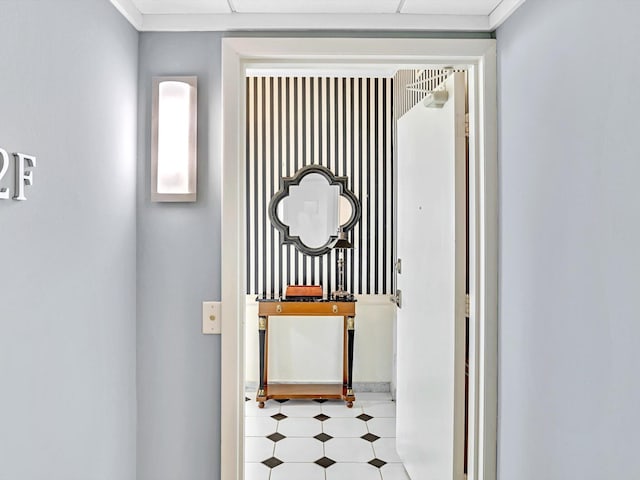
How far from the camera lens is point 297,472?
2.89 m

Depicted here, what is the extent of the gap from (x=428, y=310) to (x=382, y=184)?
200cm

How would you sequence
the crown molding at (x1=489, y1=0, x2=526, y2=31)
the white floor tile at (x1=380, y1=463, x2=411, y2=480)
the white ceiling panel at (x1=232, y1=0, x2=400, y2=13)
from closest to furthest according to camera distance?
the crown molding at (x1=489, y1=0, x2=526, y2=31) → the white ceiling panel at (x1=232, y1=0, x2=400, y2=13) → the white floor tile at (x1=380, y1=463, x2=411, y2=480)

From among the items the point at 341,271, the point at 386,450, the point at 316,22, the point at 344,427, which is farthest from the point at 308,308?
the point at 316,22

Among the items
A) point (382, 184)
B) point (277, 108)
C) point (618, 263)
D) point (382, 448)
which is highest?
point (277, 108)

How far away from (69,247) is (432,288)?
1554mm

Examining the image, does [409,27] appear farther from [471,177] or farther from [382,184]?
[382,184]

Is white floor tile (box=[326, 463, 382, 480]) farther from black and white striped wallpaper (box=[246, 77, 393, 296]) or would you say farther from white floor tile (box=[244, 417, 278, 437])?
black and white striped wallpaper (box=[246, 77, 393, 296])

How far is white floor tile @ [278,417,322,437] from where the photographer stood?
3416 millimetres

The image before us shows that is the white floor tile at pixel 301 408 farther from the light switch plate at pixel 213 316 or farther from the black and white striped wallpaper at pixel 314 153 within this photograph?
the light switch plate at pixel 213 316

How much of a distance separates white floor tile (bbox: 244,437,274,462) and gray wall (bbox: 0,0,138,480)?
4.32 ft

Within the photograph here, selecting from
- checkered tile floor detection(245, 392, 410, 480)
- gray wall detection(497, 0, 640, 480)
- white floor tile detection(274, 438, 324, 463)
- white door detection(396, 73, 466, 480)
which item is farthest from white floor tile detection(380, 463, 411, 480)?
gray wall detection(497, 0, 640, 480)

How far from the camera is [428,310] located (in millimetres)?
2385

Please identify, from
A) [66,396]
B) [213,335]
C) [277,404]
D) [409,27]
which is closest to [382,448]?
[277,404]

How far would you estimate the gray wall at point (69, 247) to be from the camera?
1144 millimetres
